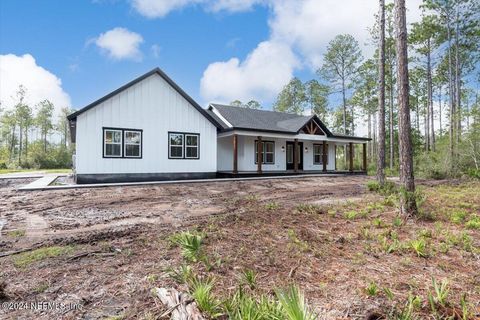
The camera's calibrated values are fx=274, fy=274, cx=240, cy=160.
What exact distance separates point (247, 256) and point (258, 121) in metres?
16.9

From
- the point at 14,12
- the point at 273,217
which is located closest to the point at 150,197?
the point at 273,217

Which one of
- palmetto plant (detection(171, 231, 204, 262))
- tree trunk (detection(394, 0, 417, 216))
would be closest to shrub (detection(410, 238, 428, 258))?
tree trunk (detection(394, 0, 417, 216))

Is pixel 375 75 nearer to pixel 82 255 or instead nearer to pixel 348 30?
pixel 348 30

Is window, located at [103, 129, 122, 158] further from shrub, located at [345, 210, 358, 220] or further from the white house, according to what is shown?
shrub, located at [345, 210, 358, 220]

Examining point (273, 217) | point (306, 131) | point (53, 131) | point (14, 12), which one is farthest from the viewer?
point (53, 131)

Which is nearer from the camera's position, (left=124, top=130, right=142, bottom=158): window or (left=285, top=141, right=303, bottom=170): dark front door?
(left=124, top=130, right=142, bottom=158): window

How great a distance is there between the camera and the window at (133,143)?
534 inches

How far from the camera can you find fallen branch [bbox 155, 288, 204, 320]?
7.26 ft

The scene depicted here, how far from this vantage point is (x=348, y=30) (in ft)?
88.5

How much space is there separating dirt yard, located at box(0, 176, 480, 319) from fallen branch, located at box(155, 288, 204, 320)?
12 cm

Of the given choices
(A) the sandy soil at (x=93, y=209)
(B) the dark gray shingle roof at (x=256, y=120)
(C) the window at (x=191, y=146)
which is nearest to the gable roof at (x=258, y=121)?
(B) the dark gray shingle roof at (x=256, y=120)

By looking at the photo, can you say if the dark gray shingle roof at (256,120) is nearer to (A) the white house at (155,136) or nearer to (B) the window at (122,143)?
(A) the white house at (155,136)

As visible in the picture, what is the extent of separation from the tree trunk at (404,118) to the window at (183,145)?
11.2 m

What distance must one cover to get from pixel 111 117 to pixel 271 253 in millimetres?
11985
